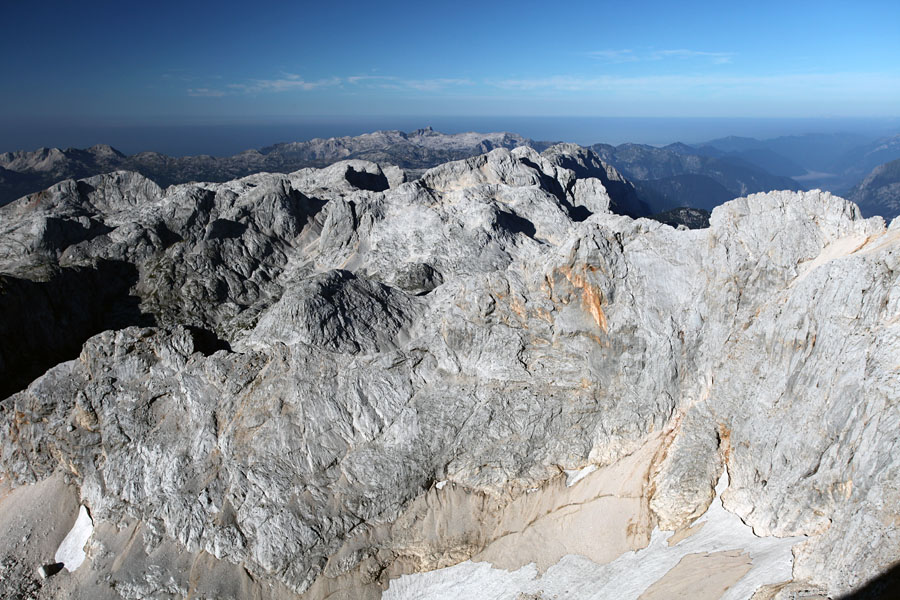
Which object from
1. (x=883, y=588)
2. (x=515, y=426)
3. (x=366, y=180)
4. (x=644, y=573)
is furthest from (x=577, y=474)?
(x=366, y=180)

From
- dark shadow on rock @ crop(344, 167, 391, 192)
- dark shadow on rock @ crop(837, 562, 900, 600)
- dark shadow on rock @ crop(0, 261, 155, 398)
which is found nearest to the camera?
dark shadow on rock @ crop(837, 562, 900, 600)

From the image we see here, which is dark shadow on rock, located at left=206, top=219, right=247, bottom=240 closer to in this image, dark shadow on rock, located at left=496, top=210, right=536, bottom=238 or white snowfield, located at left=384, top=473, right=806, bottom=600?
dark shadow on rock, located at left=496, top=210, right=536, bottom=238

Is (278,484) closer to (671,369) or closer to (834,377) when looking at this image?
(671,369)

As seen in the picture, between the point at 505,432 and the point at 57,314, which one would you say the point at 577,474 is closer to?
the point at 505,432

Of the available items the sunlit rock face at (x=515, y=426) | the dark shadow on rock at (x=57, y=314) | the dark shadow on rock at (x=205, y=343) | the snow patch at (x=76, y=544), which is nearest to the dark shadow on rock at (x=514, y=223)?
the sunlit rock face at (x=515, y=426)

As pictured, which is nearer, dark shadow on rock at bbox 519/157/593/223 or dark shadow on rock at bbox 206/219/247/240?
dark shadow on rock at bbox 206/219/247/240

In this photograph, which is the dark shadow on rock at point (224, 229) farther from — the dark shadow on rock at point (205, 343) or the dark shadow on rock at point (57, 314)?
the dark shadow on rock at point (205, 343)

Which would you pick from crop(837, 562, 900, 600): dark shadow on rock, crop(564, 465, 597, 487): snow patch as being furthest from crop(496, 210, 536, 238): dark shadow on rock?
crop(837, 562, 900, 600): dark shadow on rock
